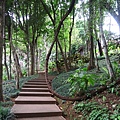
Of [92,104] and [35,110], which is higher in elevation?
[92,104]

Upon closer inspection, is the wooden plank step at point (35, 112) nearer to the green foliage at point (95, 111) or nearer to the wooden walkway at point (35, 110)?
the wooden walkway at point (35, 110)

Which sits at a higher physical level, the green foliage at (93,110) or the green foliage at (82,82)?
the green foliage at (82,82)

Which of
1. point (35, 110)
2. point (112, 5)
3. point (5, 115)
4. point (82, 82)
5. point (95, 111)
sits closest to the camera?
point (5, 115)

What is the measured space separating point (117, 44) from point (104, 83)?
148cm

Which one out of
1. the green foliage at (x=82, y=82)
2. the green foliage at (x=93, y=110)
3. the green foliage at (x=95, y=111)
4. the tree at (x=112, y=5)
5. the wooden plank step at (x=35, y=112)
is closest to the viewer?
the green foliage at (x=95, y=111)

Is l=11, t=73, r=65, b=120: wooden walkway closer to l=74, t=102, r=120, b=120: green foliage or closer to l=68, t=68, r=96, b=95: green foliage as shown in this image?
l=74, t=102, r=120, b=120: green foliage

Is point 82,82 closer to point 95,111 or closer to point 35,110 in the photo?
point 95,111

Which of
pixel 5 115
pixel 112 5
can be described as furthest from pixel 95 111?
pixel 112 5

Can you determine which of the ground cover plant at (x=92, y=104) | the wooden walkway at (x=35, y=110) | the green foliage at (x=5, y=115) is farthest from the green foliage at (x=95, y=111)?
the green foliage at (x=5, y=115)

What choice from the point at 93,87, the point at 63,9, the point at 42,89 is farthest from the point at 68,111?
the point at 63,9

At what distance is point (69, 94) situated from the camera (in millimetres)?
4969

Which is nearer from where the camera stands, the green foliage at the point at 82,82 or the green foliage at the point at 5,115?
the green foliage at the point at 5,115

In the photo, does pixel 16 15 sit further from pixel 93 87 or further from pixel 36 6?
pixel 93 87

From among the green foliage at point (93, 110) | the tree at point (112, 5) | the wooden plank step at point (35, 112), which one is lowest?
the wooden plank step at point (35, 112)
